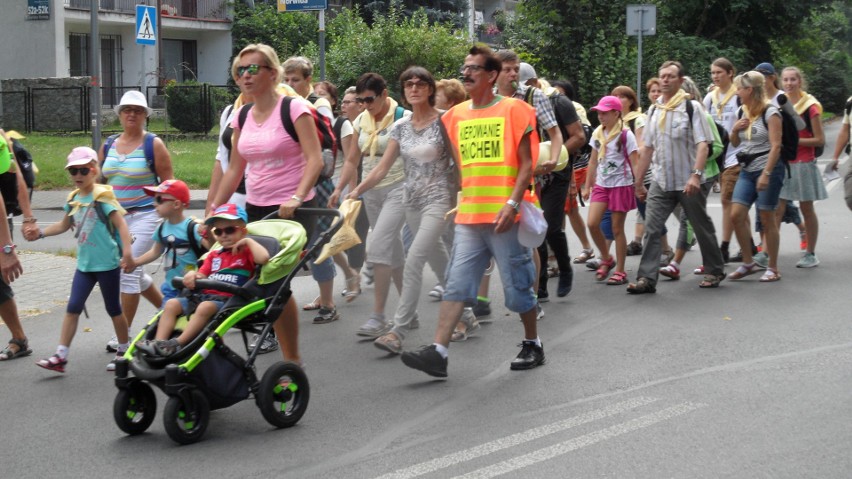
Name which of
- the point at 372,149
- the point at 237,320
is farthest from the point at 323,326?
the point at 237,320

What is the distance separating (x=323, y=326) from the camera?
8.85 meters

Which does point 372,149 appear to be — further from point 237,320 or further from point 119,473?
point 119,473

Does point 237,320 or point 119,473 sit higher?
point 237,320

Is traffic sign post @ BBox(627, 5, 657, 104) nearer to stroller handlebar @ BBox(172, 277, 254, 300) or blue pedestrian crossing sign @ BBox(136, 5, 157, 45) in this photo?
blue pedestrian crossing sign @ BBox(136, 5, 157, 45)

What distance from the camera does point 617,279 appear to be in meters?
10.4

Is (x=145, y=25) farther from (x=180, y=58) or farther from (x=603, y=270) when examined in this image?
(x=180, y=58)

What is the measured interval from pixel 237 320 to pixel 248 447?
2.08ft

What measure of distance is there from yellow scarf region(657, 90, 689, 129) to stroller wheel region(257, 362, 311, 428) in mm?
5020

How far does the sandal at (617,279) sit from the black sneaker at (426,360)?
388 cm

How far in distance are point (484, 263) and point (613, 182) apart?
3.85 meters

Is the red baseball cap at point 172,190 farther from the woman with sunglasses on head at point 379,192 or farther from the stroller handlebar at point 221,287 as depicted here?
the woman with sunglasses on head at point 379,192

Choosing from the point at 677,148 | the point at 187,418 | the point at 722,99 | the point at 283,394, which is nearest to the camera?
the point at 187,418

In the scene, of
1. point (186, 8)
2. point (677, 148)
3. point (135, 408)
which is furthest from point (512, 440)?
point (186, 8)

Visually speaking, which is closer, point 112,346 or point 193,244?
point 193,244
